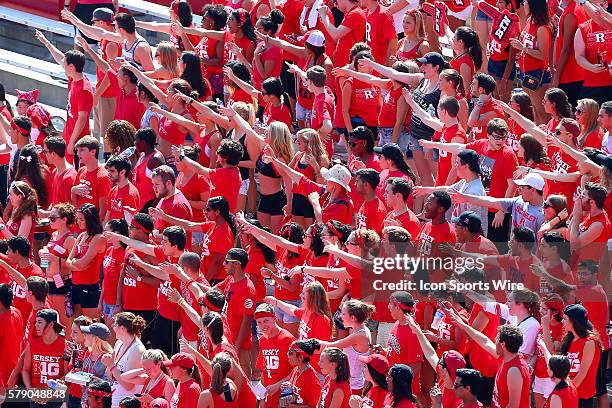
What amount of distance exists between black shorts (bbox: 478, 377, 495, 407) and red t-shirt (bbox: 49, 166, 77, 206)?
16.3 ft

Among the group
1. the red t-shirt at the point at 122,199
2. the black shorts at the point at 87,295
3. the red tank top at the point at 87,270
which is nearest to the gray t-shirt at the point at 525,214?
the red t-shirt at the point at 122,199

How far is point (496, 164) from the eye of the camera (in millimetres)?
13023

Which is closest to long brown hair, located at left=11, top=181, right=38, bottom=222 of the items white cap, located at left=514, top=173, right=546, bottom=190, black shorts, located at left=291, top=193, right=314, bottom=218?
black shorts, located at left=291, top=193, right=314, bottom=218

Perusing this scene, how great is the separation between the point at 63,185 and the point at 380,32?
11.1ft

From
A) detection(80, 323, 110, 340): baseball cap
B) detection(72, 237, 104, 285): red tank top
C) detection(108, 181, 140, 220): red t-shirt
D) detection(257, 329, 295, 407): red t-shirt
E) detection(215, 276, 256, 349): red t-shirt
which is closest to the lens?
detection(257, 329, 295, 407): red t-shirt

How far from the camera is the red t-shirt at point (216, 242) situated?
13133mm

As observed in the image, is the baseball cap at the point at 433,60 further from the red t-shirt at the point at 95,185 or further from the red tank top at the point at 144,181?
the red t-shirt at the point at 95,185

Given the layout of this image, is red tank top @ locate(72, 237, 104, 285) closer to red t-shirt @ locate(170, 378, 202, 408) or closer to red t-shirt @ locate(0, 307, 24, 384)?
red t-shirt @ locate(0, 307, 24, 384)

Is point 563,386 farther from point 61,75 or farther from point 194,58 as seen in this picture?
point 61,75

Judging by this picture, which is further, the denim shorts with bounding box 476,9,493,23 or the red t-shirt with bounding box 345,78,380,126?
the denim shorts with bounding box 476,9,493,23

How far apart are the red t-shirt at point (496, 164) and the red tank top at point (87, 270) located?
126 inches

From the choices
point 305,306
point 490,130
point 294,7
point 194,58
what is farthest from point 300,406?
point 294,7

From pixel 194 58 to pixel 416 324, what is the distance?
197 inches

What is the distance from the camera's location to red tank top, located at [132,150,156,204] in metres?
14.1
